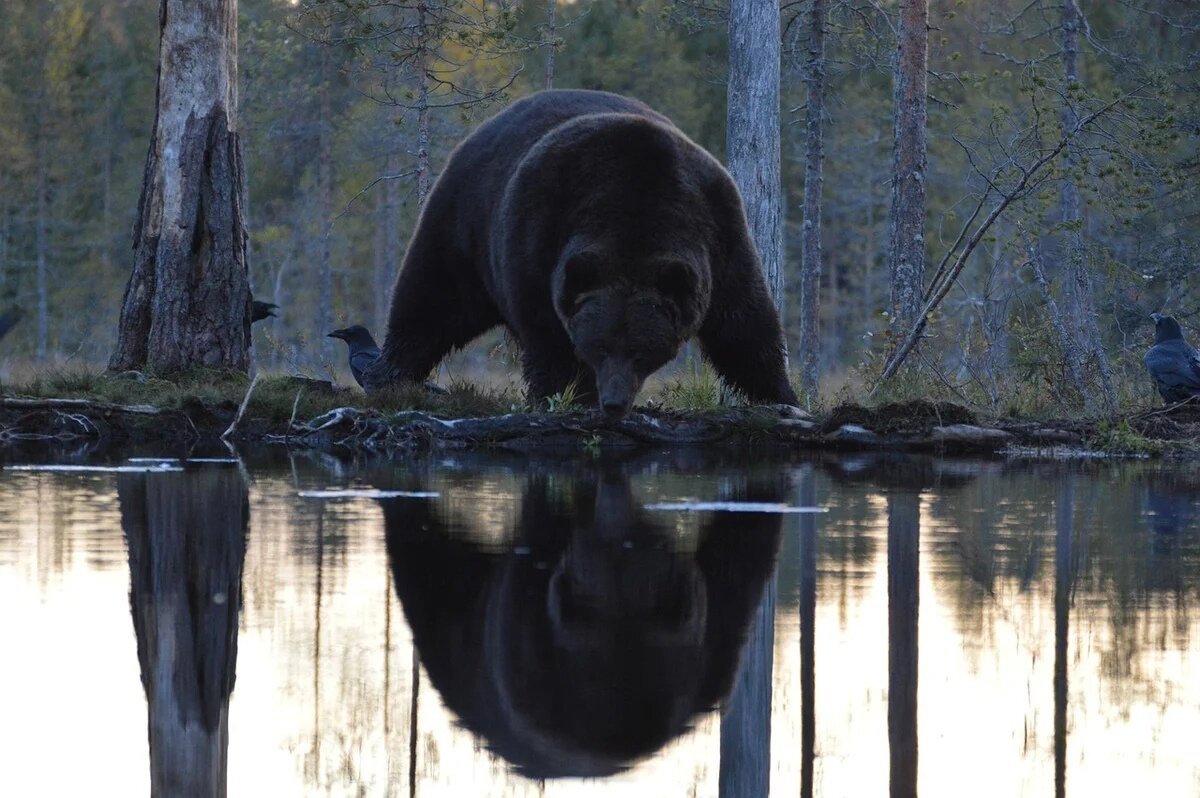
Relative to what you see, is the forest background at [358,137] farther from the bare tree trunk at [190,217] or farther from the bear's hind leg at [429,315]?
the bare tree trunk at [190,217]

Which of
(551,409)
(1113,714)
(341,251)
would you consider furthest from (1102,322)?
(341,251)

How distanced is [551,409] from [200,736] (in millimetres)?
7329

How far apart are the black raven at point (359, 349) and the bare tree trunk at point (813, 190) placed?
21.8ft

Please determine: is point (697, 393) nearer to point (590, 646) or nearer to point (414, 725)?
point (590, 646)

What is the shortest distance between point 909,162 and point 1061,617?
12.6m

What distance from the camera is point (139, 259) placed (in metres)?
12.7

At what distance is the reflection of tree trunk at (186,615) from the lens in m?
3.41

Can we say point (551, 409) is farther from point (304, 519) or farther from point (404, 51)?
point (404, 51)

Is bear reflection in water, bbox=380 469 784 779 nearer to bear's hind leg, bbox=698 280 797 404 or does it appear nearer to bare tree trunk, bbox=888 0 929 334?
bear's hind leg, bbox=698 280 797 404

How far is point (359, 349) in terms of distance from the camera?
16031mm

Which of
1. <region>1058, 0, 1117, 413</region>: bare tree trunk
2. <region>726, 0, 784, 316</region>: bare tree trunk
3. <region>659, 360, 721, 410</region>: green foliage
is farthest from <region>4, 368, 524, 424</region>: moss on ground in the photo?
<region>1058, 0, 1117, 413</region>: bare tree trunk

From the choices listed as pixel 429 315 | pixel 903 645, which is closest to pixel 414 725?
pixel 903 645

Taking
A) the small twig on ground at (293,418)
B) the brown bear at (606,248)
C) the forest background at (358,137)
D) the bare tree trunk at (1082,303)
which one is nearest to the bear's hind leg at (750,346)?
the brown bear at (606,248)

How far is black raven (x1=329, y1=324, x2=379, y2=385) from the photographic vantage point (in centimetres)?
1538
